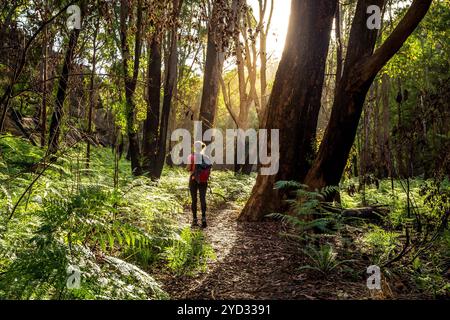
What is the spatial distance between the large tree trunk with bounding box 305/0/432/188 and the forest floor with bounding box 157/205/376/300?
1322 mm

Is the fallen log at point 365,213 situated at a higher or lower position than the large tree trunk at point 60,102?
lower

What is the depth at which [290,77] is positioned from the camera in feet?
22.9

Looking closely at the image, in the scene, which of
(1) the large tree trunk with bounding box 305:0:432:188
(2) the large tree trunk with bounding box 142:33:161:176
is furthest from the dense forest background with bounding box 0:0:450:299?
(2) the large tree trunk with bounding box 142:33:161:176

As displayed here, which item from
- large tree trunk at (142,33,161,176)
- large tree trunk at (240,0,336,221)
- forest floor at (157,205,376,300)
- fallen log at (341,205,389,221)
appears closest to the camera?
forest floor at (157,205,376,300)

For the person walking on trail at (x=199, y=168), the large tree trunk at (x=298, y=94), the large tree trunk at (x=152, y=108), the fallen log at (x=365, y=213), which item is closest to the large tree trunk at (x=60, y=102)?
the person walking on trail at (x=199, y=168)

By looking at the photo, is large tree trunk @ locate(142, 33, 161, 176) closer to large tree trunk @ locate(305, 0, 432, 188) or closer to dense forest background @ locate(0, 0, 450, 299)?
dense forest background @ locate(0, 0, 450, 299)

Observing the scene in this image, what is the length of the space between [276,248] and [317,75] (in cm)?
342

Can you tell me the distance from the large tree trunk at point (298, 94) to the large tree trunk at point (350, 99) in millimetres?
826

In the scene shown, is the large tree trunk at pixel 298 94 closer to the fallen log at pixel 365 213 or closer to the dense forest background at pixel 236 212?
the dense forest background at pixel 236 212

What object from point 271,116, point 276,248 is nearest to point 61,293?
point 276,248

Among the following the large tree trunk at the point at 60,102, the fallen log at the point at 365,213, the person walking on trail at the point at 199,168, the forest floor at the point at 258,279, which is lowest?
the forest floor at the point at 258,279

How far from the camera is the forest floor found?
3.63 m

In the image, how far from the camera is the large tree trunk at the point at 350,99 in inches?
217

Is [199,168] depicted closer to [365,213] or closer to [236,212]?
[236,212]
